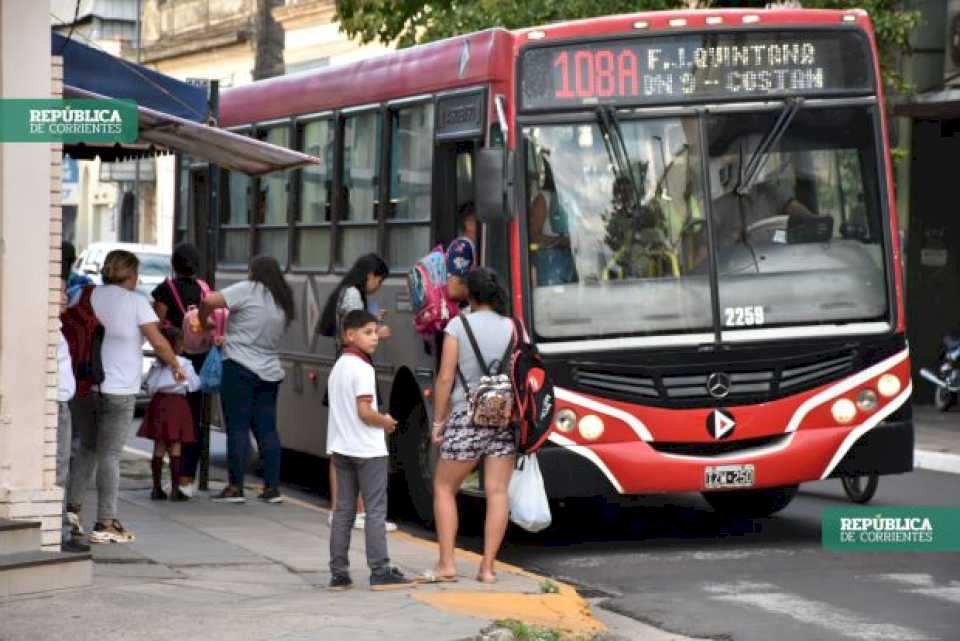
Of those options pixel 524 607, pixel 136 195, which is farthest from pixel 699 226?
pixel 136 195

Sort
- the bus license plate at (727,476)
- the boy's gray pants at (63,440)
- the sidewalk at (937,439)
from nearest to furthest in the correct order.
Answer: the boy's gray pants at (63,440) → the bus license plate at (727,476) → the sidewalk at (937,439)

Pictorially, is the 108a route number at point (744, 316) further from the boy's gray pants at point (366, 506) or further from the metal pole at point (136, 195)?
the metal pole at point (136, 195)

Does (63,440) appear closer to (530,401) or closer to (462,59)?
(530,401)

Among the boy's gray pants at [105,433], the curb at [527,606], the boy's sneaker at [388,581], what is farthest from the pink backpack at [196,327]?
the curb at [527,606]

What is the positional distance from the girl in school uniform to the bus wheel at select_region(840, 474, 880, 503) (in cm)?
470

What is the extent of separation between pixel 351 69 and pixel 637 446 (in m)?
4.59

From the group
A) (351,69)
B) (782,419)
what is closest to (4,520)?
(782,419)

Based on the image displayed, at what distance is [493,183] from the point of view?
45.0ft

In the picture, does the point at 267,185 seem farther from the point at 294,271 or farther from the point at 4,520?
the point at 4,520

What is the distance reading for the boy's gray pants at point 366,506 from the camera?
1173 cm

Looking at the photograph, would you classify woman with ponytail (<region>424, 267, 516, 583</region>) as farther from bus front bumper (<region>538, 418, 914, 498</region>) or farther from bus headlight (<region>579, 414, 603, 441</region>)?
bus headlight (<region>579, 414, 603, 441</region>)

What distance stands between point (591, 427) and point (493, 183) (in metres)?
1.56

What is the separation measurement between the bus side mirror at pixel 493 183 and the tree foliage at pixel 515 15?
10161 millimetres

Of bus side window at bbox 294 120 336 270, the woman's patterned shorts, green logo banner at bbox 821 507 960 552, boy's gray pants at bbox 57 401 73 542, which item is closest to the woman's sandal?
the woman's patterned shorts
